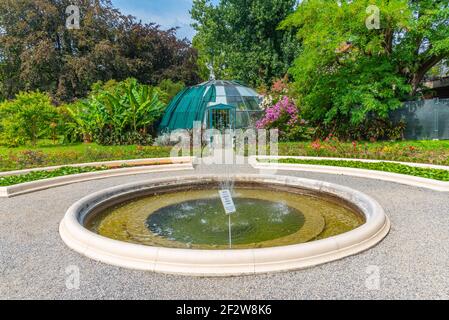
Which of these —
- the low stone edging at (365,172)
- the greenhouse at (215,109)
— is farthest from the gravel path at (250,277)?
the greenhouse at (215,109)

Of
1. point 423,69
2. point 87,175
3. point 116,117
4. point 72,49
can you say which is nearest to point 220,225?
point 87,175

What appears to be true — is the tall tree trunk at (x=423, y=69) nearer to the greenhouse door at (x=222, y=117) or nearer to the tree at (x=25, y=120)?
the greenhouse door at (x=222, y=117)

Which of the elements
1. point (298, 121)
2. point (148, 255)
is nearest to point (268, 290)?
point (148, 255)

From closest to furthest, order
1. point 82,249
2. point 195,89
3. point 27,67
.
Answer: point 82,249, point 195,89, point 27,67

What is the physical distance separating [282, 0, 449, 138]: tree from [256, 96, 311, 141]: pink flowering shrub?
0.75 metres

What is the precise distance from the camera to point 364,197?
704 centimetres

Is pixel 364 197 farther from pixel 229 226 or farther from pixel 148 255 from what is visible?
pixel 148 255

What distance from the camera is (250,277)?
14.0ft

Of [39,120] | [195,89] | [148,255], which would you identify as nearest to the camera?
[148,255]

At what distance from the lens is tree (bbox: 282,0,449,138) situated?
51.9 feet

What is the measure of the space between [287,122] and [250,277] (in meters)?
16.0

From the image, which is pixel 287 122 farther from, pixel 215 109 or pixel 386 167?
pixel 386 167

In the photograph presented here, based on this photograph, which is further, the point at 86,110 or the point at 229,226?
the point at 86,110
